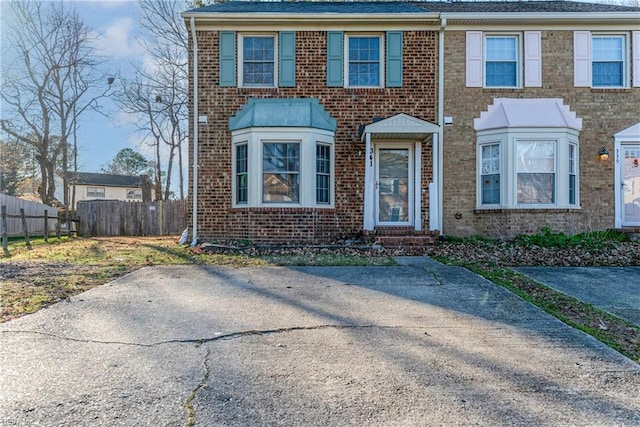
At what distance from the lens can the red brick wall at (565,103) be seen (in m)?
10.9

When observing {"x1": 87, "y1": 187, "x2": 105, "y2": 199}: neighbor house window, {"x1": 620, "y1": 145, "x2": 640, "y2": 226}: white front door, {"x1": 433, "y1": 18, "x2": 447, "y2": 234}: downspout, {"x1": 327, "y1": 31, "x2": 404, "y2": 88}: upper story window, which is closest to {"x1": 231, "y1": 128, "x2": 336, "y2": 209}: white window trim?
{"x1": 327, "y1": 31, "x2": 404, "y2": 88}: upper story window

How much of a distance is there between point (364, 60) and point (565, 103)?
17.1ft

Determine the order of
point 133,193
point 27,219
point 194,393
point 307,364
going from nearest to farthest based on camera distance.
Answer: point 194,393 < point 307,364 < point 27,219 < point 133,193

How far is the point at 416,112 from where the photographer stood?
36.1ft

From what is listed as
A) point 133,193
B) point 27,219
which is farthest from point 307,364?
point 133,193

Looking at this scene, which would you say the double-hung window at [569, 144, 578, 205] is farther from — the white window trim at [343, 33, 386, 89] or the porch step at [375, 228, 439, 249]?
the white window trim at [343, 33, 386, 89]

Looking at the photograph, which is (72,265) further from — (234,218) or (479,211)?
(479,211)

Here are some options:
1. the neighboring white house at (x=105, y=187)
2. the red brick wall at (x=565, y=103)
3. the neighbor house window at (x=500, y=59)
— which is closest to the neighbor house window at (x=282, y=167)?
the red brick wall at (x=565, y=103)

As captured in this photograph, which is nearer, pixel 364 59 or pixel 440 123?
pixel 440 123

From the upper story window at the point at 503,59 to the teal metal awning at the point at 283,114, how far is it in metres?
3.88

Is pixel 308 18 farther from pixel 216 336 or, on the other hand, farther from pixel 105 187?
pixel 105 187

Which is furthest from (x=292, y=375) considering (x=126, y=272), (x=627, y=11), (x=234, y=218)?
(x=627, y=11)

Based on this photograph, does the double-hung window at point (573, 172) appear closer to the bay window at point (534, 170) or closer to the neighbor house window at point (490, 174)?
the bay window at point (534, 170)

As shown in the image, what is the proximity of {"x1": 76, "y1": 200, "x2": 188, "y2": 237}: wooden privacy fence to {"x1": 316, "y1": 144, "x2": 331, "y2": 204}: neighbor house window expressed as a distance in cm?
1095
